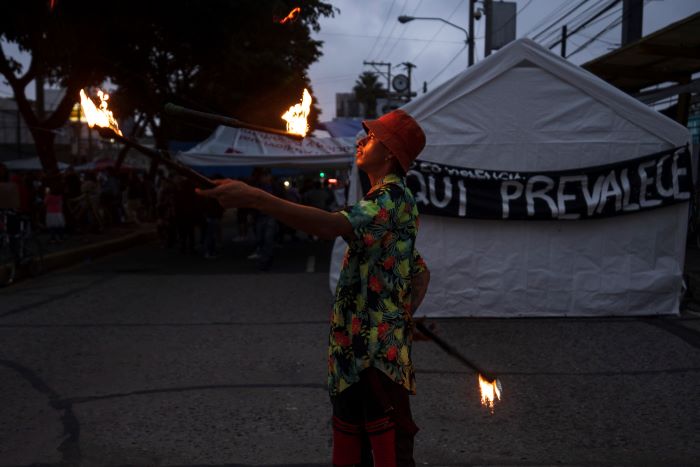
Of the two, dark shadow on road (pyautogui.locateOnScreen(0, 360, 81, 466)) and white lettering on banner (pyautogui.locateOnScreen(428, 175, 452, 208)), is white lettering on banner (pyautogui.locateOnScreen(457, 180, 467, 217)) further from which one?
dark shadow on road (pyautogui.locateOnScreen(0, 360, 81, 466))

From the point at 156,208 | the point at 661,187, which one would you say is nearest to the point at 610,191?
the point at 661,187

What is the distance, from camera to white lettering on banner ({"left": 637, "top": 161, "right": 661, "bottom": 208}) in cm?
823

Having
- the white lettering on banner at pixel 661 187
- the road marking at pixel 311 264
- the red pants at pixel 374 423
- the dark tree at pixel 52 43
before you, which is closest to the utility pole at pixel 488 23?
the road marking at pixel 311 264

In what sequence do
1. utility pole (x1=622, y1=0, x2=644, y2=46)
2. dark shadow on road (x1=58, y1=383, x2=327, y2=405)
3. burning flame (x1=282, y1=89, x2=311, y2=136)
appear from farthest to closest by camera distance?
1. utility pole (x1=622, y1=0, x2=644, y2=46)
2. dark shadow on road (x1=58, y1=383, x2=327, y2=405)
3. burning flame (x1=282, y1=89, x2=311, y2=136)

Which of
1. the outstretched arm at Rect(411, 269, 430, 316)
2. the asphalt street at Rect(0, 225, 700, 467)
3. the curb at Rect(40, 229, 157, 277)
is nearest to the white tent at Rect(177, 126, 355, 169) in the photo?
the curb at Rect(40, 229, 157, 277)

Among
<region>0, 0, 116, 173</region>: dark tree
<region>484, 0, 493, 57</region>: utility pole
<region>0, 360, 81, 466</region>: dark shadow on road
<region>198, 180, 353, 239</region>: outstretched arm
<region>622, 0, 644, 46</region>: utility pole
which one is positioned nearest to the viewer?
<region>198, 180, 353, 239</region>: outstretched arm

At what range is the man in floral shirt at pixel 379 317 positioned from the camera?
2.64 metres

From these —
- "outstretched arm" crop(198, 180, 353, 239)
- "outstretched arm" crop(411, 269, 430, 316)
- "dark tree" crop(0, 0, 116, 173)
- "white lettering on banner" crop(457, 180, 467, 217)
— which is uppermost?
"dark tree" crop(0, 0, 116, 173)

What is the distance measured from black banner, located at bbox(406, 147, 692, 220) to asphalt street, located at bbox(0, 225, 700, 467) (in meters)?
1.32

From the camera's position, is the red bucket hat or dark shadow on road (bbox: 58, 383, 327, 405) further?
dark shadow on road (bbox: 58, 383, 327, 405)

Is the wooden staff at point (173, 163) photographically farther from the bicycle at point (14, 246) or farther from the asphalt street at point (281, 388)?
the bicycle at point (14, 246)

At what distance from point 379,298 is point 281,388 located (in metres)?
3.06

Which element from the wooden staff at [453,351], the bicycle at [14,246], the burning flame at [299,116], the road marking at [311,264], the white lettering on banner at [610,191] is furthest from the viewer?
the road marking at [311,264]

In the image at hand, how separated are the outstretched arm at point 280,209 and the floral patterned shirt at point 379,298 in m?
0.16
